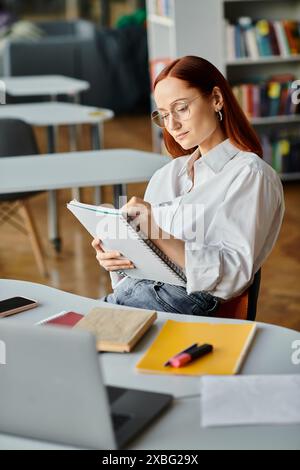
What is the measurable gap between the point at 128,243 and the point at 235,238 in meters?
0.24

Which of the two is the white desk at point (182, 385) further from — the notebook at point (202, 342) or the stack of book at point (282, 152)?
the stack of book at point (282, 152)

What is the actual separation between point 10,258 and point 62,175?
149cm

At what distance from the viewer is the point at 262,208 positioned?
1.97 metres

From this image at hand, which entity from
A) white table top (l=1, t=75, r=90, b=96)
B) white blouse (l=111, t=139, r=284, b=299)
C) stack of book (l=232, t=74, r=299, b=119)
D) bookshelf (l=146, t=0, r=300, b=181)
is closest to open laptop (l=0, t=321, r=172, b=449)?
white blouse (l=111, t=139, r=284, b=299)

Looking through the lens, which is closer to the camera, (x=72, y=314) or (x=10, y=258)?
(x=72, y=314)

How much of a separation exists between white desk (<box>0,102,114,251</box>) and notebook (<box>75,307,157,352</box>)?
2.84m

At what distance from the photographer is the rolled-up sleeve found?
6.32 ft

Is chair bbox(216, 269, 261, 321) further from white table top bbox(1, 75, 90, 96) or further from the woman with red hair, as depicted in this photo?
white table top bbox(1, 75, 90, 96)

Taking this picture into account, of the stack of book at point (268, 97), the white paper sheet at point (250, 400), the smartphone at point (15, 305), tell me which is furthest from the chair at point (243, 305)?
the stack of book at point (268, 97)

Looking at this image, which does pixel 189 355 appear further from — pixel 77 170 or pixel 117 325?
pixel 77 170

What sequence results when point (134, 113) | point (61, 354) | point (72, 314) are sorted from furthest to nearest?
point (134, 113) < point (72, 314) < point (61, 354)

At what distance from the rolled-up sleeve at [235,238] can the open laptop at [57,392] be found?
2.10ft
